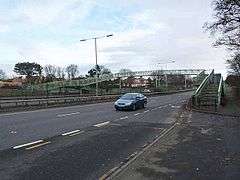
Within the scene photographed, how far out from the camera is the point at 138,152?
1250 cm

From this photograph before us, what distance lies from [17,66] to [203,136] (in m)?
147

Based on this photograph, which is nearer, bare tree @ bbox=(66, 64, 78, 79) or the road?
the road

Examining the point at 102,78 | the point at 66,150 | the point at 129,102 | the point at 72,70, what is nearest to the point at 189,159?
the point at 66,150

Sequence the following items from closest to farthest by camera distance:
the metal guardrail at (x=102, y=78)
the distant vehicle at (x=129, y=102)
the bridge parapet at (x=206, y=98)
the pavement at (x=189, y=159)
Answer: the pavement at (x=189, y=159) → the distant vehicle at (x=129, y=102) → the bridge parapet at (x=206, y=98) → the metal guardrail at (x=102, y=78)

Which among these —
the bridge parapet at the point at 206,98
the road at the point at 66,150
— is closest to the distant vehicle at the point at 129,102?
the bridge parapet at the point at 206,98

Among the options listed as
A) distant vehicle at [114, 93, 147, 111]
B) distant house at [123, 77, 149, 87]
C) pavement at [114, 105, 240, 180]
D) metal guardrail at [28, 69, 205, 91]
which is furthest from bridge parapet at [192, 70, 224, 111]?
distant house at [123, 77, 149, 87]

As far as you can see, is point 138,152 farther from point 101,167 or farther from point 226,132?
point 226,132

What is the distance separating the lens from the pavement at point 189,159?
9328mm

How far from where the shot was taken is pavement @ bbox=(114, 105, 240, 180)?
9328 millimetres

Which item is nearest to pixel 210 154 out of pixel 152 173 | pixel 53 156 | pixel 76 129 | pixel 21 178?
pixel 152 173

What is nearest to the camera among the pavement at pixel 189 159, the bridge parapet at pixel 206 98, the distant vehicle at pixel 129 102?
the pavement at pixel 189 159

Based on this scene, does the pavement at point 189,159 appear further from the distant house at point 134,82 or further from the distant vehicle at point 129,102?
the distant house at point 134,82

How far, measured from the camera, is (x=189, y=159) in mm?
11516

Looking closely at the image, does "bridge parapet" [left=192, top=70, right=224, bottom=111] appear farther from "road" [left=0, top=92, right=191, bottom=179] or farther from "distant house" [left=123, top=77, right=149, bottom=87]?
"distant house" [left=123, top=77, right=149, bottom=87]
